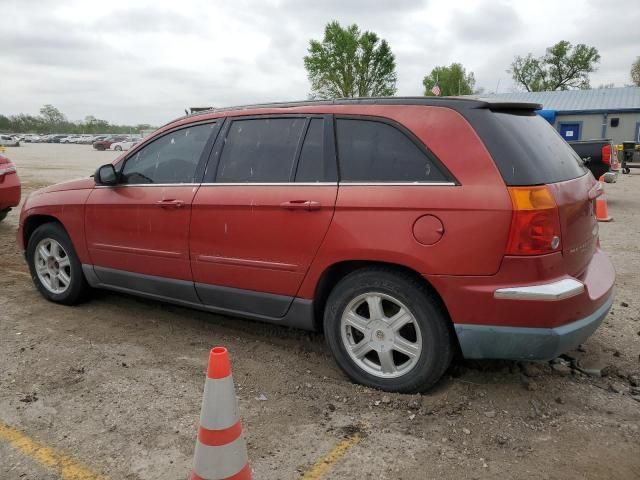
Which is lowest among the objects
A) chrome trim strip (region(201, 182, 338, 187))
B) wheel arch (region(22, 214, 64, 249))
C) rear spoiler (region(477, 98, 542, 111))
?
wheel arch (region(22, 214, 64, 249))

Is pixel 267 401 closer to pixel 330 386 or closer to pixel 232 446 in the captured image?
pixel 330 386

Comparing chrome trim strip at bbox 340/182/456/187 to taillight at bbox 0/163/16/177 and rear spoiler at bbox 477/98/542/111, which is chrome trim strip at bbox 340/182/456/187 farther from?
taillight at bbox 0/163/16/177

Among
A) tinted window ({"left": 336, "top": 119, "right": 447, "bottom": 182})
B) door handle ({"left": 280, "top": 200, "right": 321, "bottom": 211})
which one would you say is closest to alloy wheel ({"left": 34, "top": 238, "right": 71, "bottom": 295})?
door handle ({"left": 280, "top": 200, "right": 321, "bottom": 211})

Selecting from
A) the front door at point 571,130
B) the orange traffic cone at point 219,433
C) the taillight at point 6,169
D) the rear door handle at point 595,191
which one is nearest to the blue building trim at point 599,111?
the front door at point 571,130

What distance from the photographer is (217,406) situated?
2.19 meters

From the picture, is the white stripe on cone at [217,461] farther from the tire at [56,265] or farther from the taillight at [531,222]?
the tire at [56,265]

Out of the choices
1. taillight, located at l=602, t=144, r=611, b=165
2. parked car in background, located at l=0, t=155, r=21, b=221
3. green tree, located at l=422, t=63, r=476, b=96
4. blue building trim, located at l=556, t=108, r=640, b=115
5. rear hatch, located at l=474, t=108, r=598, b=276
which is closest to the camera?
rear hatch, located at l=474, t=108, r=598, b=276

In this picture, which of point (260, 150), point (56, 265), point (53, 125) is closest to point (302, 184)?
point (260, 150)

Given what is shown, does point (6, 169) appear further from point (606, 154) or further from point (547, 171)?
point (606, 154)

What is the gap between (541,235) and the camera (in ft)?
8.94

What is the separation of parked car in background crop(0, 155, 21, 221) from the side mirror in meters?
4.60

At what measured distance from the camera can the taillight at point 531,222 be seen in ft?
8.86

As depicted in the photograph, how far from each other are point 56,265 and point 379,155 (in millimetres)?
3282

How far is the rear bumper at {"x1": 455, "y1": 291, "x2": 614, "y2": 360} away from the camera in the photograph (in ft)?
9.11
